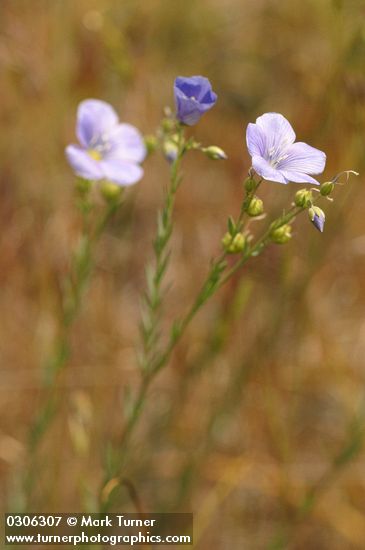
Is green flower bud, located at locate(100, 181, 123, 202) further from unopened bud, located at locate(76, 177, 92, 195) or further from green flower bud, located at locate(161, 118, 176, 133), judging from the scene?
green flower bud, located at locate(161, 118, 176, 133)

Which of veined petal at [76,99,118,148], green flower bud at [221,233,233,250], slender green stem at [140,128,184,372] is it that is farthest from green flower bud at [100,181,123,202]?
green flower bud at [221,233,233,250]

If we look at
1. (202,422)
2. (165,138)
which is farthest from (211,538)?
(165,138)

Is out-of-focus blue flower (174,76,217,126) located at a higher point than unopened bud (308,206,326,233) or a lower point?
higher

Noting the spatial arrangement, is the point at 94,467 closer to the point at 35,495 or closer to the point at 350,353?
the point at 35,495

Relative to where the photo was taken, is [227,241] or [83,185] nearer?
[227,241]

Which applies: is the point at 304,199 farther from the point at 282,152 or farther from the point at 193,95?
the point at 193,95

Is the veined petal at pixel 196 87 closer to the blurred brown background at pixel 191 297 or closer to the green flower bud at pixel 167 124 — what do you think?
the green flower bud at pixel 167 124

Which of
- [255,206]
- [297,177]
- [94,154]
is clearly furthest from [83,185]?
[297,177]
